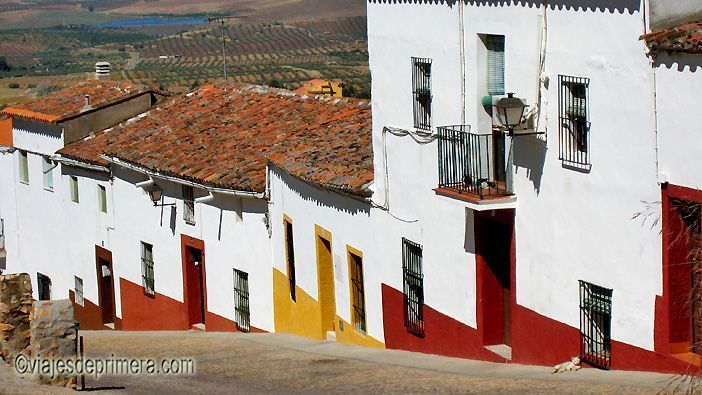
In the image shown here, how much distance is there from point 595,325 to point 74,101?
2056cm

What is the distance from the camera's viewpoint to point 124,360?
17.2 meters

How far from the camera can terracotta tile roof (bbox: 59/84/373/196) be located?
2048cm

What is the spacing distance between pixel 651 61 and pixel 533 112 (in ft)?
7.17

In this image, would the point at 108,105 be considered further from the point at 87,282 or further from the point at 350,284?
the point at 350,284

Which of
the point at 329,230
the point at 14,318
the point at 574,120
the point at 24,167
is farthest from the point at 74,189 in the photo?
the point at 574,120

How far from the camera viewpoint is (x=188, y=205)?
25047 mm

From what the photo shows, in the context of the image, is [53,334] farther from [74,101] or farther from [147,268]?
[74,101]

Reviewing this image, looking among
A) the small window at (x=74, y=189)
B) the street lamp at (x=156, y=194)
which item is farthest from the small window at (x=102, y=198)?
the street lamp at (x=156, y=194)

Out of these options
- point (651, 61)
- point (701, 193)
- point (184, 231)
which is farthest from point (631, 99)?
point (184, 231)

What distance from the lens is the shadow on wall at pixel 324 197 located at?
1911 cm

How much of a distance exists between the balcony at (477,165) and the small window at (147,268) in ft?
39.3

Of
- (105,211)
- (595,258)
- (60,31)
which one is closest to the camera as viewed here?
(595,258)

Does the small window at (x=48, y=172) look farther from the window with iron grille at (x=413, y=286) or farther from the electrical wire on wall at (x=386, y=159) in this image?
the window with iron grille at (x=413, y=286)

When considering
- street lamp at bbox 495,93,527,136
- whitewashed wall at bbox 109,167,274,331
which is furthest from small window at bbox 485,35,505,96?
whitewashed wall at bbox 109,167,274,331
